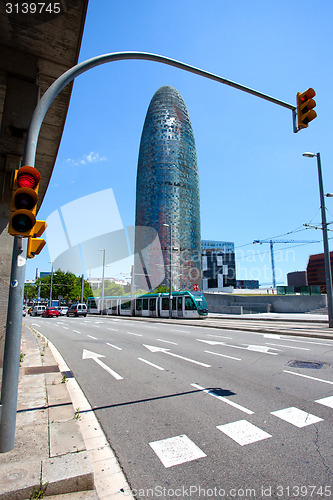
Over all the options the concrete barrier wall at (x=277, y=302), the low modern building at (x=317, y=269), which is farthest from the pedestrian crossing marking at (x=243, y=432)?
the low modern building at (x=317, y=269)

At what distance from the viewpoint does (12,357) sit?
3.49 meters

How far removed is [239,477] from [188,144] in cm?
15478

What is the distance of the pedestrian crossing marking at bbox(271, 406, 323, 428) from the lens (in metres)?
4.29

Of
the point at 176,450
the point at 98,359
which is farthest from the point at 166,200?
the point at 176,450

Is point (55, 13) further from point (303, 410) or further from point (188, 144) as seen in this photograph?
point (188, 144)

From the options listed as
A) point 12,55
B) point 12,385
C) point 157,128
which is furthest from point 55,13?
point 157,128

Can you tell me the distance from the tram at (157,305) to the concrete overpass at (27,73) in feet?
77.7

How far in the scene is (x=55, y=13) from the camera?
15.7 ft

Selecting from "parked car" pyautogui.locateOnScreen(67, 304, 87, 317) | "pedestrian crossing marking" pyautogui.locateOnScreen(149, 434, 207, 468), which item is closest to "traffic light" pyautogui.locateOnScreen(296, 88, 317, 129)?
"pedestrian crossing marking" pyautogui.locateOnScreen(149, 434, 207, 468)

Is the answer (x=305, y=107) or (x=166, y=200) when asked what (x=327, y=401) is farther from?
(x=166, y=200)

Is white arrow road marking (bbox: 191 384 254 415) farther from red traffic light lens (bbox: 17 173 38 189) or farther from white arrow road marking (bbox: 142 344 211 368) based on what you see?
red traffic light lens (bbox: 17 173 38 189)

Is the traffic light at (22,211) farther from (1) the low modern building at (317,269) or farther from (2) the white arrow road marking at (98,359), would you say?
(1) the low modern building at (317,269)

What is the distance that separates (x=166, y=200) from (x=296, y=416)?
133056 mm

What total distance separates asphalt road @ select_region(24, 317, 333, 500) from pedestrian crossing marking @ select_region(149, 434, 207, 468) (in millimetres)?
12
